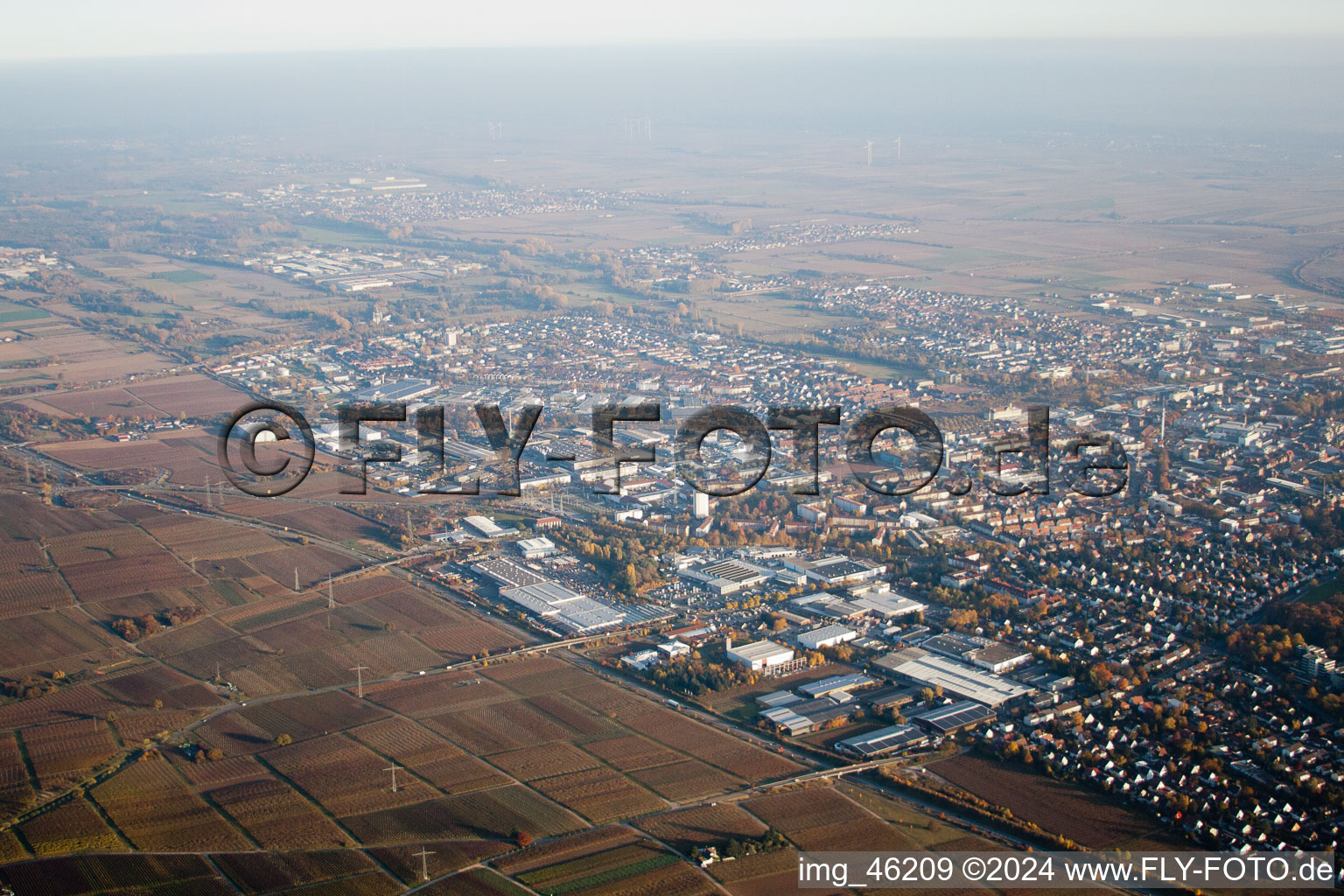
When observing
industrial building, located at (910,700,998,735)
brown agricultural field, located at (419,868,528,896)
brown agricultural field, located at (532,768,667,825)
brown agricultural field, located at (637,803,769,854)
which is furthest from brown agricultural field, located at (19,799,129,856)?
industrial building, located at (910,700,998,735)

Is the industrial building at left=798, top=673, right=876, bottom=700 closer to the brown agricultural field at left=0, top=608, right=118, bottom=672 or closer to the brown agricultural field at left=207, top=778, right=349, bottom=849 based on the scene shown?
the brown agricultural field at left=207, top=778, right=349, bottom=849

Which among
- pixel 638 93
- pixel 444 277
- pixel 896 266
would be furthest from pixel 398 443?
pixel 638 93

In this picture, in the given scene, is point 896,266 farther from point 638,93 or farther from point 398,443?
point 638,93

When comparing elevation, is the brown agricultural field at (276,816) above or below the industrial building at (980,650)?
below

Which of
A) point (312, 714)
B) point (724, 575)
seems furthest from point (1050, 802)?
point (312, 714)

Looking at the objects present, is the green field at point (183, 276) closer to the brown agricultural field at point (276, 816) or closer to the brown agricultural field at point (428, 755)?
the brown agricultural field at point (428, 755)

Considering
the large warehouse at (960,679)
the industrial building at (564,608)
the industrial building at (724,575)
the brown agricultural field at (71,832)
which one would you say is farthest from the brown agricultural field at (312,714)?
the large warehouse at (960,679)

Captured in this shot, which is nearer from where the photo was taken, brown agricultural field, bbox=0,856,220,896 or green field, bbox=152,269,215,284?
brown agricultural field, bbox=0,856,220,896

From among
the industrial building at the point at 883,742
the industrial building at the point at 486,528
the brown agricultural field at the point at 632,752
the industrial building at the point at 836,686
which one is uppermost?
the industrial building at the point at 486,528

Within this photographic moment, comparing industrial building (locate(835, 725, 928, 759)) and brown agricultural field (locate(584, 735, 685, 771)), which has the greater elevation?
industrial building (locate(835, 725, 928, 759))

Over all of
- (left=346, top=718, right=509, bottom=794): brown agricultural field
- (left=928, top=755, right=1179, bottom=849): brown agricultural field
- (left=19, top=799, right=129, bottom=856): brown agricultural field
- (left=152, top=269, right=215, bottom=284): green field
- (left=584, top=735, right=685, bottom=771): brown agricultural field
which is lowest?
(left=346, top=718, right=509, bottom=794): brown agricultural field

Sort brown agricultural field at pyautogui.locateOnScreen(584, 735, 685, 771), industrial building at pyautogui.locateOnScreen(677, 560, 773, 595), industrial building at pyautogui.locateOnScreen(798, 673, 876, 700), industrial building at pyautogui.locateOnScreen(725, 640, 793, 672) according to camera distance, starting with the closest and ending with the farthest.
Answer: brown agricultural field at pyautogui.locateOnScreen(584, 735, 685, 771) → industrial building at pyautogui.locateOnScreen(798, 673, 876, 700) → industrial building at pyautogui.locateOnScreen(725, 640, 793, 672) → industrial building at pyautogui.locateOnScreen(677, 560, 773, 595)
